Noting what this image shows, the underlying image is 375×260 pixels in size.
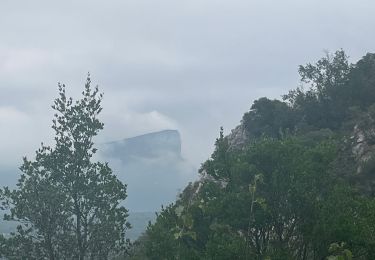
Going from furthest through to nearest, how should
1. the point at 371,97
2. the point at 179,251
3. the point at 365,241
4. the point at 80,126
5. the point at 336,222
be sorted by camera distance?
1. the point at 371,97
2. the point at 80,126
3. the point at 179,251
4. the point at 336,222
5. the point at 365,241

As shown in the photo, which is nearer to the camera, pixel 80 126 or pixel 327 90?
pixel 80 126

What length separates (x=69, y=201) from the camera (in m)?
39.8

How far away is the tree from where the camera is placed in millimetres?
39156

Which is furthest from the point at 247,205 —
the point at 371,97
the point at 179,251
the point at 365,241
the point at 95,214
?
the point at 371,97

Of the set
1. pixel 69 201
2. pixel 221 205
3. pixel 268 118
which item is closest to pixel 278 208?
pixel 221 205

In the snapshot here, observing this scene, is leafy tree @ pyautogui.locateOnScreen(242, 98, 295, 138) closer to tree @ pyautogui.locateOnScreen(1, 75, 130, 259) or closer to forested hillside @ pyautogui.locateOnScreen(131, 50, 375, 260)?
forested hillside @ pyautogui.locateOnScreen(131, 50, 375, 260)

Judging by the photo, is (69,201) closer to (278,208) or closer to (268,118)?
(278,208)

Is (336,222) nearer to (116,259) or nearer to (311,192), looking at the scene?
(311,192)

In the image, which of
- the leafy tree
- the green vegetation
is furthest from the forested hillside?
the leafy tree

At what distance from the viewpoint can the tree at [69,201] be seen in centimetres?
3916

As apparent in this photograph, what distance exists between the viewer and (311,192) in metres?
32.8

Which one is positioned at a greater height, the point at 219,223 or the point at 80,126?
the point at 80,126

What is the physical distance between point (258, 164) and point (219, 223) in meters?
4.93

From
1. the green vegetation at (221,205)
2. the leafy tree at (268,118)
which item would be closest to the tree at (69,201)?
the green vegetation at (221,205)
